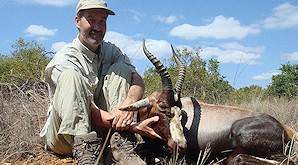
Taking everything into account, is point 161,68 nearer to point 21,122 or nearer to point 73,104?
point 73,104

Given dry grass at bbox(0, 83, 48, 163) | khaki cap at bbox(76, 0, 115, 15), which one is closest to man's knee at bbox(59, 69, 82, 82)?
khaki cap at bbox(76, 0, 115, 15)

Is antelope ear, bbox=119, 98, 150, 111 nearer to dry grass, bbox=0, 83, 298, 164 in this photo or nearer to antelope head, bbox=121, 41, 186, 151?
antelope head, bbox=121, 41, 186, 151

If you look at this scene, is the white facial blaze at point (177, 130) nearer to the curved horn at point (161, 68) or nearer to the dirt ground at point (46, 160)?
the curved horn at point (161, 68)

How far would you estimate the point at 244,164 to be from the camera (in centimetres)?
446

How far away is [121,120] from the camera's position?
4.33 metres

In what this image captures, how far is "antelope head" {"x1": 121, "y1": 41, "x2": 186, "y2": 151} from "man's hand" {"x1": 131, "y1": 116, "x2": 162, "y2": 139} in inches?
6.0

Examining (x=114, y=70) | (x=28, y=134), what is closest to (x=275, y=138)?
(x=114, y=70)

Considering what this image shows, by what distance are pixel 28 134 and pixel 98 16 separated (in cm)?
158

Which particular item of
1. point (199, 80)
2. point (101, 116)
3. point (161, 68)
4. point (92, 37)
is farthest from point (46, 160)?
point (199, 80)

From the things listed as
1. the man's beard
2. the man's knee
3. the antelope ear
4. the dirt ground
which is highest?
the man's beard

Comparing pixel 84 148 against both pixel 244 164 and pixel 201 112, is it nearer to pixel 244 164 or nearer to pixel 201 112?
pixel 244 164

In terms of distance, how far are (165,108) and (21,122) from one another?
1.70 m

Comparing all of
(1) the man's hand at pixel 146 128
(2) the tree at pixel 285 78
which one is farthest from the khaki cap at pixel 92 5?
(2) the tree at pixel 285 78

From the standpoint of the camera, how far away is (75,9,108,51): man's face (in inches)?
181
